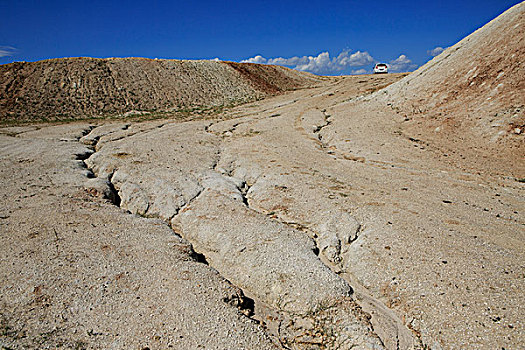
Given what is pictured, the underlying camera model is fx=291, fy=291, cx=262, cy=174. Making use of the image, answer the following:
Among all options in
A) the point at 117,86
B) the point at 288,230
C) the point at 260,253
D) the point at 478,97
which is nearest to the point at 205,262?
the point at 260,253

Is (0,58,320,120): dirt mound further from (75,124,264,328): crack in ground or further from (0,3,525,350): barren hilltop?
(75,124,264,328): crack in ground

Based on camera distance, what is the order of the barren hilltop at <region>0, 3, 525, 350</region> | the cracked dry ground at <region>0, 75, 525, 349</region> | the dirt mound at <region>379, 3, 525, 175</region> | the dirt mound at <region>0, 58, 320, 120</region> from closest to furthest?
the cracked dry ground at <region>0, 75, 525, 349</region>
the barren hilltop at <region>0, 3, 525, 350</region>
the dirt mound at <region>379, 3, 525, 175</region>
the dirt mound at <region>0, 58, 320, 120</region>

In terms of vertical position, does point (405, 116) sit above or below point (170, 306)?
above

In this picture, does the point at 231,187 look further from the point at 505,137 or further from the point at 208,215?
the point at 505,137

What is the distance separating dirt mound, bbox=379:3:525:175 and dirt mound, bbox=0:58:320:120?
27303 mm

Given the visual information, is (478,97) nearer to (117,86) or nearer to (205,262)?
(205,262)

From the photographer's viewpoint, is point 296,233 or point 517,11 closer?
point 296,233

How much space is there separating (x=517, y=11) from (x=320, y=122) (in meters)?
18.1

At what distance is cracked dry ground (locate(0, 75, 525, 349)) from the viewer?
6.76 meters

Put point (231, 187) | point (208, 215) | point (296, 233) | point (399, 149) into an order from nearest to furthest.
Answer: point (296, 233), point (208, 215), point (231, 187), point (399, 149)

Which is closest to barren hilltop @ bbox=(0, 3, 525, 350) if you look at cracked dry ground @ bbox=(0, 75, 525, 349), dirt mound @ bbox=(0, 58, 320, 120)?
cracked dry ground @ bbox=(0, 75, 525, 349)

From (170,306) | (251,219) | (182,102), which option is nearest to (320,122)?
(251,219)

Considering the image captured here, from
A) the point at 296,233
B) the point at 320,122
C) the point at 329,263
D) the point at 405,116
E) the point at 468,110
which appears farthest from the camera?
the point at 320,122

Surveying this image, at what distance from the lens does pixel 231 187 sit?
13977 millimetres
